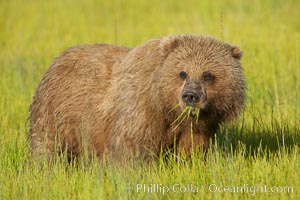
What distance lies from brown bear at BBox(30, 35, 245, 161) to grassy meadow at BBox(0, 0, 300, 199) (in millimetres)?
192

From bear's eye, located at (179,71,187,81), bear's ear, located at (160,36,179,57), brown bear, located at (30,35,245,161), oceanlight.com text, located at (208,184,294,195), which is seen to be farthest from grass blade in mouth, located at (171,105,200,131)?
oceanlight.com text, located at (208,184,294,195)

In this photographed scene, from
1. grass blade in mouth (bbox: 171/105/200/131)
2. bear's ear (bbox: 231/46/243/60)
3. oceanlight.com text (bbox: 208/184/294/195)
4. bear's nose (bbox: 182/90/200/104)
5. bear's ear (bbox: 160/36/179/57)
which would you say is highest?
bear's ear (bbox: 160/36/179/57)

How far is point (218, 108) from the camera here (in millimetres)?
5398

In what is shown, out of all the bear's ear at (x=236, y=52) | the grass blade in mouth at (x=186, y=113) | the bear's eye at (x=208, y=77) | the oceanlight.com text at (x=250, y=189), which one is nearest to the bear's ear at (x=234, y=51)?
the bear's ear at (x=236, y=52)

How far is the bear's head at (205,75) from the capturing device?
17.4ft

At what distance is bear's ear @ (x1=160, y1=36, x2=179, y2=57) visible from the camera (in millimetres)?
5480

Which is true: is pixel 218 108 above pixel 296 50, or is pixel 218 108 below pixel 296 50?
below

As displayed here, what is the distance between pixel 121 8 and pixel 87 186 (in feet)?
28.6

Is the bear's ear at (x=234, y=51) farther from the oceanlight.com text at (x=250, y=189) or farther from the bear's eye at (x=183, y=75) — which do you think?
the oceanlight.com text at (x=250, y=189)

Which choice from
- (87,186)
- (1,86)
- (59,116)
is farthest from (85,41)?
(87,186)

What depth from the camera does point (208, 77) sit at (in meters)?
5.34

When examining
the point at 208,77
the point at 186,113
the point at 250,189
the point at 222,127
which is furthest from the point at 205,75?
the point at 250,189

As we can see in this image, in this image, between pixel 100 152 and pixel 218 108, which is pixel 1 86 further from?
pixel 218 108

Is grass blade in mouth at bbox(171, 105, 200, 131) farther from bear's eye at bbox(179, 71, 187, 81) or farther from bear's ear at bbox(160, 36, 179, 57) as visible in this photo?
bear's ear at bbox(160, 36, 179, 57)
